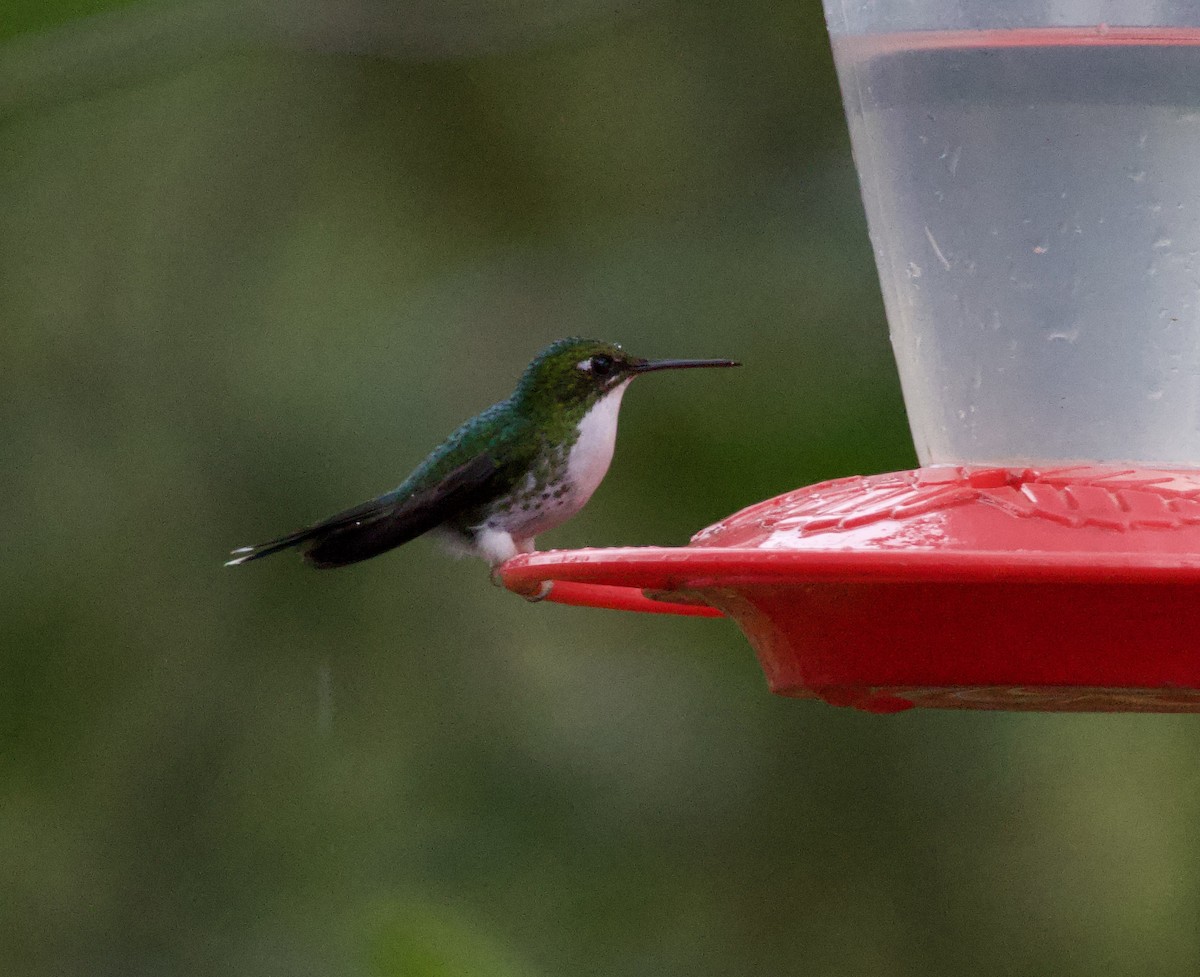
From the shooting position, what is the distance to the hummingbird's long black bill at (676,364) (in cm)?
306

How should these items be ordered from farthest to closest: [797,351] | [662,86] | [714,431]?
[662,86] → [797,351] → [714,431]

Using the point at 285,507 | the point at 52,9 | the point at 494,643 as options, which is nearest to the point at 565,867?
the point at 494,643

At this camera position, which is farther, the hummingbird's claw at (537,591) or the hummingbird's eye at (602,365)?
the hummingbird's eye at (602,365)

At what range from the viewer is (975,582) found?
1865 mm

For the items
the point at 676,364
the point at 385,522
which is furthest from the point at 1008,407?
the point at 385,522

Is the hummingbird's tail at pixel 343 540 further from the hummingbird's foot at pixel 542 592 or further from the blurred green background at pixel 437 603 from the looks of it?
the blurred green background at pixel 437 603

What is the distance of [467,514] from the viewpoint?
3791mm

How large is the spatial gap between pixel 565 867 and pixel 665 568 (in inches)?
126

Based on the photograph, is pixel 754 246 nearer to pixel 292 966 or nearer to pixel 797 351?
pixel 797 351

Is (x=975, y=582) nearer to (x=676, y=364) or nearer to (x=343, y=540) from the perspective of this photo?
(x=676, y=364)

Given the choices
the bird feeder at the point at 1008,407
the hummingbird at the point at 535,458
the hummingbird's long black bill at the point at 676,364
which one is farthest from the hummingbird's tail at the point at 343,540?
the bird feeder at the point at 1008,407

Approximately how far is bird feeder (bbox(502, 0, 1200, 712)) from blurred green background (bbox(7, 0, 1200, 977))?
2.01 m

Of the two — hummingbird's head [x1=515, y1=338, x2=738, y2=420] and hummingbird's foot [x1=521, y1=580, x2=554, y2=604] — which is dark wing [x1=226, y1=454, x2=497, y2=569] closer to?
hummingbird's head [x1=515, y1=338, x2=738, y2=420]

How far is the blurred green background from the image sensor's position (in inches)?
193
